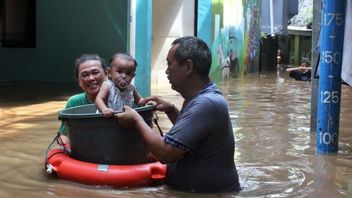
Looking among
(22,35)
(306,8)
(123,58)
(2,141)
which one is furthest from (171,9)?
(306,8)

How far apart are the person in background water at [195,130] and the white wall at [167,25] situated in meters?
12.2

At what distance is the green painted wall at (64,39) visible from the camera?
14945 mm

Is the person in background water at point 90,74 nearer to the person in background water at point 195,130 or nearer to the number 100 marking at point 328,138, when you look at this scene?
the person in background water at point 195,130

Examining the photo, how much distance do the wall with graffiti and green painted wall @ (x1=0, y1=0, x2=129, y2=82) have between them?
420 centimetres

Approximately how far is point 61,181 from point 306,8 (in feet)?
145

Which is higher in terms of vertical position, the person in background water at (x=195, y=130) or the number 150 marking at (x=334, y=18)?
the number 150 marking at (x=334, y=18)

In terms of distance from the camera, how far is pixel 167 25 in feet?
54.4

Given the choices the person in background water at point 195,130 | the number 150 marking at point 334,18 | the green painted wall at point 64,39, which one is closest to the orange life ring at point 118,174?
the person in background water at point 195,130

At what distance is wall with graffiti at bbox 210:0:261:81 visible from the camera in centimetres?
1898

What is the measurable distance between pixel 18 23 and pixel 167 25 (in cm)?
411

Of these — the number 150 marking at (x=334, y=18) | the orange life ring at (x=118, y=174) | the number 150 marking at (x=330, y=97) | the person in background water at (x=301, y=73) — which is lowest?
the orange life ring at (x=118, y=174)

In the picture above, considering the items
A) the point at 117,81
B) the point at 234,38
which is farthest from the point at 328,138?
the point at 234,38

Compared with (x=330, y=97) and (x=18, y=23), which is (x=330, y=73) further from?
(x=18, y=23)

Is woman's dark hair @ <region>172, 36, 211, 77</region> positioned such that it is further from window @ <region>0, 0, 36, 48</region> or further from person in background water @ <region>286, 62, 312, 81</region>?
window @ <region>0, 0, 36, 48</region>
